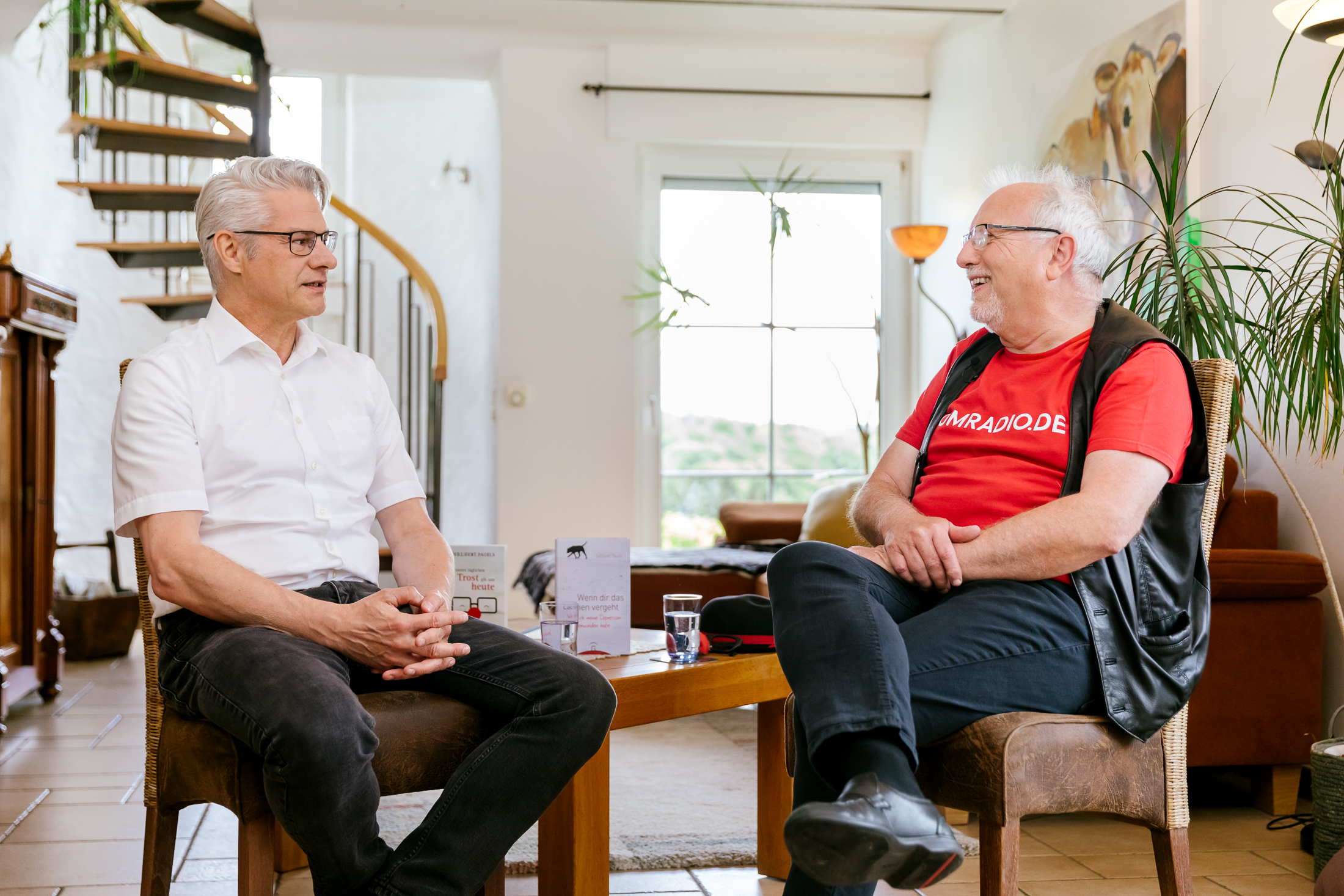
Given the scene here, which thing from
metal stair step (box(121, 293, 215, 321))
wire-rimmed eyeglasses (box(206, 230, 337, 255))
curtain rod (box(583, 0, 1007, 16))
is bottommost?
wire-rimmed eyeglasses (box(206, 230, 337, 255))

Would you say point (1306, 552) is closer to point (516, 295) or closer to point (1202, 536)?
point (1202, 536)

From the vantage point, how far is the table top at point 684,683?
185 centimetres

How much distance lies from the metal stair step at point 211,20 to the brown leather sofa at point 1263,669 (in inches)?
173

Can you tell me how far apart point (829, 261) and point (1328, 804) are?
147 inches

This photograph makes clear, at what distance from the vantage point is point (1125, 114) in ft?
12.1

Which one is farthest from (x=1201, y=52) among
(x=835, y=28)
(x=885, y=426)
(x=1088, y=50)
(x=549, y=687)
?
(x=549, y=687)

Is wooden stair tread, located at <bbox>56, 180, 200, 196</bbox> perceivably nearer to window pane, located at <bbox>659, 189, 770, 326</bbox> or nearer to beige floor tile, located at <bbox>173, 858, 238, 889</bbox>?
window pane, located at <bbox>659, 189, 770, 326</bbox>

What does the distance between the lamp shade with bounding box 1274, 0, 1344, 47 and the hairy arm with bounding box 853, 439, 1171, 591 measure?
1.41 meters

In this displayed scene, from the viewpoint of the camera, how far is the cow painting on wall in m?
3.45

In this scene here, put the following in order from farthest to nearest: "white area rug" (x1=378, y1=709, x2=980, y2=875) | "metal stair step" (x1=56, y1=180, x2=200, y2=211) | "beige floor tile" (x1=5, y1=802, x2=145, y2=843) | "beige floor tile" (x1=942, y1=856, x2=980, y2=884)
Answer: "metal stair step" (x1=56, y1=180, x2=200, y2=211) < "beige floor tile" (x1=5, y1=802, x2=145, y2=843) < "white area rug" (x1=378, y1=709, x2=980, y2=875) < "beige floor tile" (x1=942, y1=856, x2=980, y2=884)

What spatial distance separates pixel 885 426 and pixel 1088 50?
208 cm

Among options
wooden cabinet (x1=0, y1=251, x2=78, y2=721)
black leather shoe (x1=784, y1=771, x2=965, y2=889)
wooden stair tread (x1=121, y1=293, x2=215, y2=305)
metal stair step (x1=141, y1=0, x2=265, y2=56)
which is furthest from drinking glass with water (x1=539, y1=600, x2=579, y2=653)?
metal stair step (x1=141, y1=0, x2=265, y2=56)

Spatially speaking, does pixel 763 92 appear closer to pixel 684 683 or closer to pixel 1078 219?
pixel 1078 219

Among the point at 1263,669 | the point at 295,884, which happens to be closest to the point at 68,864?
the point at 295,884
